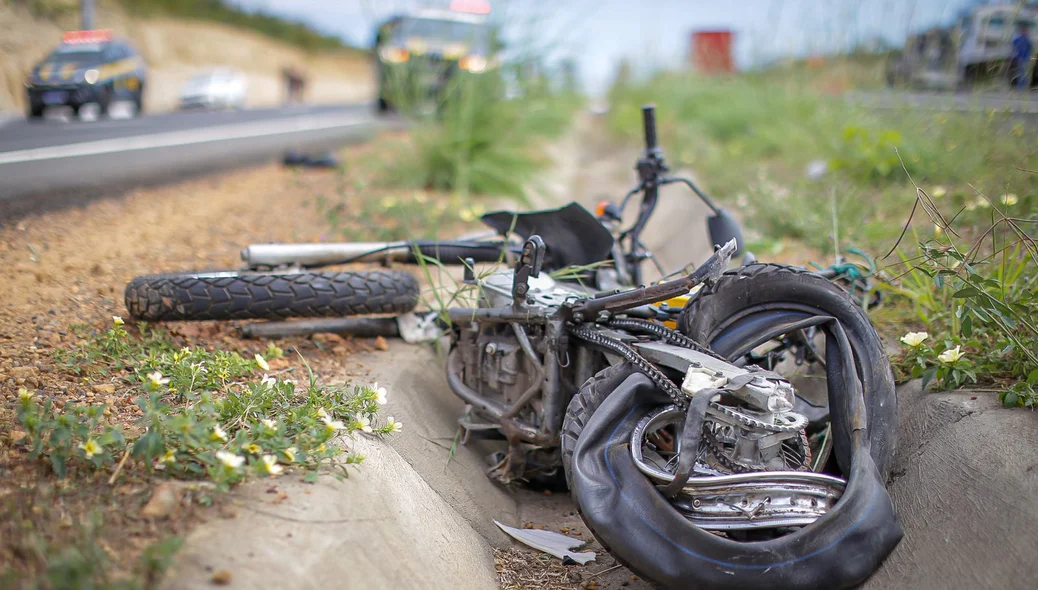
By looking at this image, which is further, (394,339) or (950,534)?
(394,339)

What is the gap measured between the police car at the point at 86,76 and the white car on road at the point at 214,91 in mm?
6348

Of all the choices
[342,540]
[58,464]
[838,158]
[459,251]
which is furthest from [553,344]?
[838,158]

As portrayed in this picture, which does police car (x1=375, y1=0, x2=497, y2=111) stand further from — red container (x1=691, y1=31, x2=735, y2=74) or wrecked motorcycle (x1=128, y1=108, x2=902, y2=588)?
red container (x1=691, y1=31, x2=735, y2=74)

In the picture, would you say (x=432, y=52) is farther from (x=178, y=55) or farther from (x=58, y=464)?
(x=178, y=55)

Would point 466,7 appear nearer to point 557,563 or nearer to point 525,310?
point 525,310

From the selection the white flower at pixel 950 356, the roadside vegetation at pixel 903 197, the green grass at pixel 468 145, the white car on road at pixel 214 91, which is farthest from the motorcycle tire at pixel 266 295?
the white car on road at pixel 214 91

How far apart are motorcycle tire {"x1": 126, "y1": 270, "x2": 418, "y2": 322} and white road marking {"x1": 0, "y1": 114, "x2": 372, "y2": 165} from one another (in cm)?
557

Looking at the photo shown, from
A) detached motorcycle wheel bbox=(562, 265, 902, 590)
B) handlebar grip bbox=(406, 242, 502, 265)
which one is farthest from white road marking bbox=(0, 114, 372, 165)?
detached motorcycle wheel bbox=(562, 265, 902, 590)

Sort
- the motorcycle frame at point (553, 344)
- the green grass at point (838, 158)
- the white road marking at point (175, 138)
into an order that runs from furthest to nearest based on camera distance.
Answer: the white road marking at point (175, 138)
the green grass at point (838, 158)
the motorcycle frame at point (553, 344)

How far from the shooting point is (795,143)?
26.0ft

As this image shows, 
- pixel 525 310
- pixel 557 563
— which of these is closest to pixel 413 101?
pixel 525 310

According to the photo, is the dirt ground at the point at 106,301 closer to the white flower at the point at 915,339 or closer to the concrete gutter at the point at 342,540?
the concrete gutter at the point at 342,540

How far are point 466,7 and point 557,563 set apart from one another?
20.4ft

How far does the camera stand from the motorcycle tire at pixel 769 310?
2510 mm
